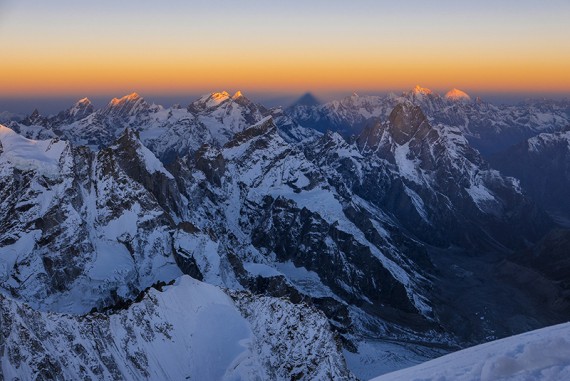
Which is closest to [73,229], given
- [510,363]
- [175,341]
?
[175,341]

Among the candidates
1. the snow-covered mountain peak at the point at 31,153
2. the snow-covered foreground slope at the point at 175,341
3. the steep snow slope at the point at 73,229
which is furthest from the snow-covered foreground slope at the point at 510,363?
the snow-covered mountain peak at the point at 31,153

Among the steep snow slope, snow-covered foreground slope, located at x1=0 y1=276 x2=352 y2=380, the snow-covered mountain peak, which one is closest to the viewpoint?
snow-covered foreground slope, located at x1=0 y1=276 x2=352 y2=380

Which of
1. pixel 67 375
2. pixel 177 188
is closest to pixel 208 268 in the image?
pixel 177 188

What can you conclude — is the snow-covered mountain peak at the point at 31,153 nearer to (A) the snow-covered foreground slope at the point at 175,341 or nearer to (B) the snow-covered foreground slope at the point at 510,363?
(A) the snow-covered foreground slope at the point at 175,341

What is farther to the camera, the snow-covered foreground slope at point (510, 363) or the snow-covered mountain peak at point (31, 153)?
the snow-covered mountain peak at point (31, 153)

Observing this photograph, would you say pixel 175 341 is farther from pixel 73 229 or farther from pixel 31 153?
pixel 31 153

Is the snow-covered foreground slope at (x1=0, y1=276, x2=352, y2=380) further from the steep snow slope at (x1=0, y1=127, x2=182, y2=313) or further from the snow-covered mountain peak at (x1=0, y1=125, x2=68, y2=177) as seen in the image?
the snow-covered mountain peak at (x1=0, y1=125, x2=68, y2=177)

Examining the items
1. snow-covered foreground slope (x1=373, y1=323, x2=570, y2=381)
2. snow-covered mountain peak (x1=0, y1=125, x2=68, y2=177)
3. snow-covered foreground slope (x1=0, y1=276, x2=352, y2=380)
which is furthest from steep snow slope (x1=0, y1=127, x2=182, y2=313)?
snow-covered foreground slope (x1=373, y1=323, x2=570, y2=381)
